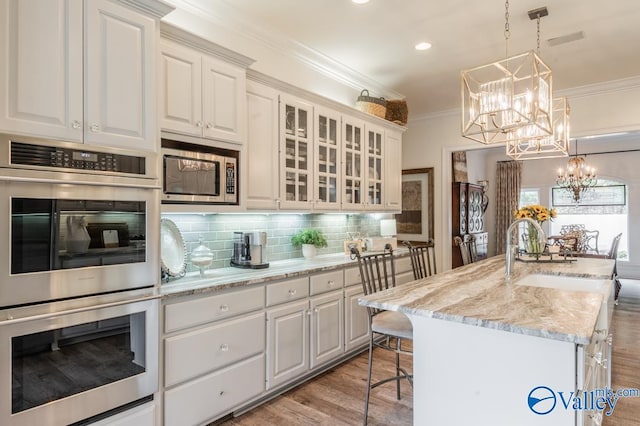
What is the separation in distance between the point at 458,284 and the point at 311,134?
1920mm

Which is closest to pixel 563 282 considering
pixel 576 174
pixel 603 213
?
pixel 576 174

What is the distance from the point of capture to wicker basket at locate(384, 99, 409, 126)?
463 cm

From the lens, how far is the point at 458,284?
88.8 inches

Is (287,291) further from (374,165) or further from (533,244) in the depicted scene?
(533,244)

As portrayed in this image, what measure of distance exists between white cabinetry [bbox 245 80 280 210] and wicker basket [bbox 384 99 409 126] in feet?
6.36

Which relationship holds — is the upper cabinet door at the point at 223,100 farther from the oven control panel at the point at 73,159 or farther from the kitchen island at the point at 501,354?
the kitchen island at the point at 501,354

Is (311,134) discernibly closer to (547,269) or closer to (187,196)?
(187,196)

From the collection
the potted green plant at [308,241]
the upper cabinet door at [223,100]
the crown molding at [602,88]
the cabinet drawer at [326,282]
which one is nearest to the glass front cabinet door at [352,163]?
the potted green plant at [308,241]

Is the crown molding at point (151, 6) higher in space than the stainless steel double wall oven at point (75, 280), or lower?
higher

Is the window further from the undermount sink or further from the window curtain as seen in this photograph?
the undermount sink

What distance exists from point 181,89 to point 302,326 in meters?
1.91

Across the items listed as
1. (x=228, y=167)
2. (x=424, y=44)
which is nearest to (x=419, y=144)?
(x=424, y=44)

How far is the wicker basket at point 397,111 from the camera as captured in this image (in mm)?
4629

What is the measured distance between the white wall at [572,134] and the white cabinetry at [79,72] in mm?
4360
